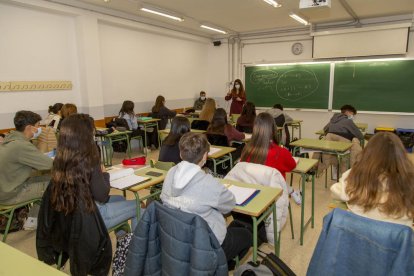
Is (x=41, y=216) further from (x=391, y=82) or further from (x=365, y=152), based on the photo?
(x=391, y=82)

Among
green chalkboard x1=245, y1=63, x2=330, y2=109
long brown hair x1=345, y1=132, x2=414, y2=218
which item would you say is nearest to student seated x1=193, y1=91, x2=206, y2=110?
green chalkboard x1=245, y1=63, x2=330, y2=109

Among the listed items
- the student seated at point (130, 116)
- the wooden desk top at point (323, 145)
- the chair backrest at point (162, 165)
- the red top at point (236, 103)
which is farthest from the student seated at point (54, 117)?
the red top at point (236, 103)

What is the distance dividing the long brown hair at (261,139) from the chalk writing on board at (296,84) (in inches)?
235

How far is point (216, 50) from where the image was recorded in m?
9.58

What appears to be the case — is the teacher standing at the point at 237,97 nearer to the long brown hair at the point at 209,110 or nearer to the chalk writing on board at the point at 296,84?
the chalk writing on board at the point at 296,84

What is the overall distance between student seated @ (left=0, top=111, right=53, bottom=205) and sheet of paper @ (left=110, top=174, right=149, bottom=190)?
2.19 feet

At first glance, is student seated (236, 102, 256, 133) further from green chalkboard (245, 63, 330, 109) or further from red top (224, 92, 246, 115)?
green chalkboard (245, 63, 330, 109)

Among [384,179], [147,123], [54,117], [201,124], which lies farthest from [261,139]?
[147,123]

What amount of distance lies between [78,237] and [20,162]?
3.62 feet

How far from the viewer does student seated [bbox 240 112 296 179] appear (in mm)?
2598

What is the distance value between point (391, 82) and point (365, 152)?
6.48 meters

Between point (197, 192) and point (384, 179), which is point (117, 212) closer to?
point (197, 192)

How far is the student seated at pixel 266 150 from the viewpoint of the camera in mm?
2598

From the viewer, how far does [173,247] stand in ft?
4.96
